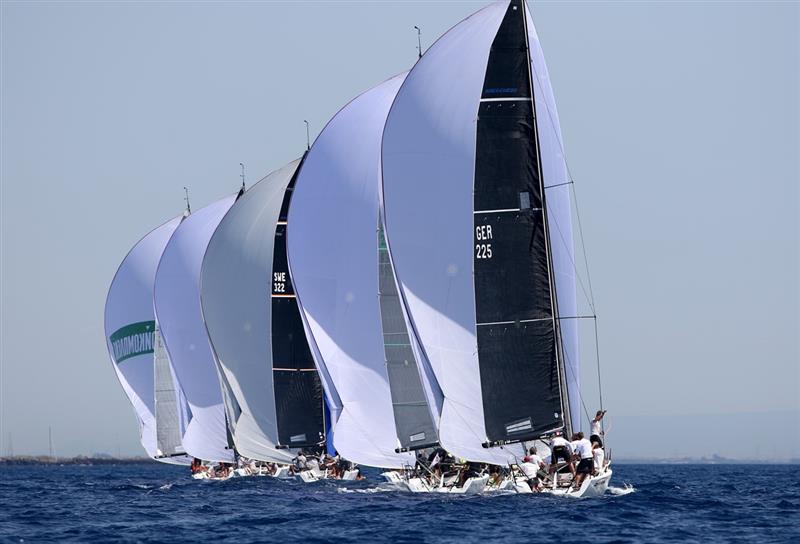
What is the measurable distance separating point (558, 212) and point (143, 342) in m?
27.2

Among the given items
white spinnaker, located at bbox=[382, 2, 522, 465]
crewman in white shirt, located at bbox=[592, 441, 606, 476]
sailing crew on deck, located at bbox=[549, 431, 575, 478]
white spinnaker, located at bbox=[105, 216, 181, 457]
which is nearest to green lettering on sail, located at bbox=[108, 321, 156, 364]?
white spinnaker, located at bbox=[105, 216, 181, 457]

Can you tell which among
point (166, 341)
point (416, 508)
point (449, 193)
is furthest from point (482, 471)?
point (166, 341)

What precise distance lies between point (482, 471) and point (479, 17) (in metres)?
10.7

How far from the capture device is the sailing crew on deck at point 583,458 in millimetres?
29094

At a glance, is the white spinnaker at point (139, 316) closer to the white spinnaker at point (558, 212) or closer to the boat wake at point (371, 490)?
the boat wake at point (371, 490)

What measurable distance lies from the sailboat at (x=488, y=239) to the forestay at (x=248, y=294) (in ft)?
46.2

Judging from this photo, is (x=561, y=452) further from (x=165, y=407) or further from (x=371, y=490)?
(x=165, y=407)

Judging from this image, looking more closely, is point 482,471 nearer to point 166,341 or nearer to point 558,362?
point 558,362

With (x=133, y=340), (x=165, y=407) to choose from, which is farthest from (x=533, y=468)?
(x=133, y=340)

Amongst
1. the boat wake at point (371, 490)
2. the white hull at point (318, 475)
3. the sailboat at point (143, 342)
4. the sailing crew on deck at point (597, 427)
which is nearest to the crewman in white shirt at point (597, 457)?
the sailing crew on deck at point (597, 427)

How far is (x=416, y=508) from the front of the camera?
1192 inches

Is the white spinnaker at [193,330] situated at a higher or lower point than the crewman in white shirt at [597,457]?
higher

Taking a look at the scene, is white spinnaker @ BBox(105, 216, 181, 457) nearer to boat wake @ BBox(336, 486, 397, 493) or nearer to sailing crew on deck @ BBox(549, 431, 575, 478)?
boat wake @ BBox(336, 486, 397, 493)

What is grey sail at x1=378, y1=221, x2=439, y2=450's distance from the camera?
35.5 metres
